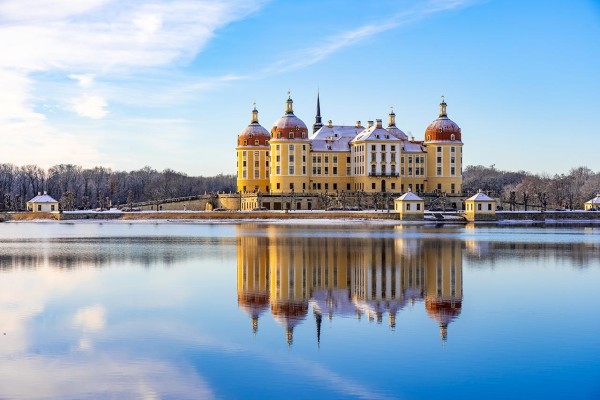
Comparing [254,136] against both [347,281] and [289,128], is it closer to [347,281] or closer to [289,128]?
[289,128]

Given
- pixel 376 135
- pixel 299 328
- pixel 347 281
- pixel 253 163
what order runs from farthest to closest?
pixel 253 163 < pixel 376 135 < pixel 347 281 < pixel 299 328

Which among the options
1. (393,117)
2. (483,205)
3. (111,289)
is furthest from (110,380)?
(393,117)

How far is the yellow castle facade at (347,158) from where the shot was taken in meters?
76.6

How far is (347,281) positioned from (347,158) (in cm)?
5950

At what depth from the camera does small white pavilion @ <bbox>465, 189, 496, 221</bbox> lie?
64250 millimetres

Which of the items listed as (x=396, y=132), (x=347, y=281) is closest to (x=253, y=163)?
(x=396, y=132)

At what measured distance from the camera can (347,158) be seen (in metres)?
79.6

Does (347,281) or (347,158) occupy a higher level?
(347,158)

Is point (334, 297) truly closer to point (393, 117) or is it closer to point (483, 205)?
point (483, 205)

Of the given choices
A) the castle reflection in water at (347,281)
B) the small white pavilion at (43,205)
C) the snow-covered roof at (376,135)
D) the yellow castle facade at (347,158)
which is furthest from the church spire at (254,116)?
the castle reflection in water at (347,281)

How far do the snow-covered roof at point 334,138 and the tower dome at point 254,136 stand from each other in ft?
15.8

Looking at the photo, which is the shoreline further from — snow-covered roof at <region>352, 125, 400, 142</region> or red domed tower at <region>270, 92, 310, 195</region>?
snow-covered roof at <region>352, 125, 400, 142</region>

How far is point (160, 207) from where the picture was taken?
81188mm

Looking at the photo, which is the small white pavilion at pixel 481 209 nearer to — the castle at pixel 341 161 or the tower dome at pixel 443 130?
the castle at pixel 341 161
